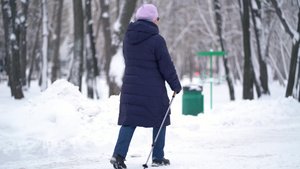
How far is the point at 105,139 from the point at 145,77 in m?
2.43

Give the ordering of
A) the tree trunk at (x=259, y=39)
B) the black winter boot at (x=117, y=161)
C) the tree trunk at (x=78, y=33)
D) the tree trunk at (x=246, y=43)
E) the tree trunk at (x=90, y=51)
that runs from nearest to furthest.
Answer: the black winter boot at (x=117, y=161) < the tree trunk at (x=246, y=43) < the tree trunk at (x=78, y=33) < the tree trunk at (x=259, y=39) < the tree trunk at (x=90, y=51)

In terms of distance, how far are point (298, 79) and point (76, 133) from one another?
10.3m

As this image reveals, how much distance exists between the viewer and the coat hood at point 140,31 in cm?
477

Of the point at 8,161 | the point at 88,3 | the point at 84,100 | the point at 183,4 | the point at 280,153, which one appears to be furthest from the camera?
the point at 183,4

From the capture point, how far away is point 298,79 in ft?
47.7

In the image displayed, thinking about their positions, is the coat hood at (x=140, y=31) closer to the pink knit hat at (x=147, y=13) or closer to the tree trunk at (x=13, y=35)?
the pink knit hat at (x=147, y=13)

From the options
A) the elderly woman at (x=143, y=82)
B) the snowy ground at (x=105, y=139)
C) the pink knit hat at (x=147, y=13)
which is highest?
the pink knit hat at (x=147, y=13)

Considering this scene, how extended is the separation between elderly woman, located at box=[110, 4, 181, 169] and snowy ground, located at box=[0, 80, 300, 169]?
22.5 inches

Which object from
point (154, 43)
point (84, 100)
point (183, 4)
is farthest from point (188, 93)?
point (183, 4)

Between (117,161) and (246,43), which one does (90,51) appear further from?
(117,161)

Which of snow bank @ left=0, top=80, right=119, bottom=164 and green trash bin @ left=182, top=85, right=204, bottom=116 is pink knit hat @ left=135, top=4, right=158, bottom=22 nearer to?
snow bank @ left=0, top=80, right=119, bottom=164

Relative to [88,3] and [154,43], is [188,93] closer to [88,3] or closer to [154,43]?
[154,43]

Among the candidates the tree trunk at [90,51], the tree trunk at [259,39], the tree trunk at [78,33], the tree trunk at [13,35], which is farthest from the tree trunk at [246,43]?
the tree trunk at [13,35]

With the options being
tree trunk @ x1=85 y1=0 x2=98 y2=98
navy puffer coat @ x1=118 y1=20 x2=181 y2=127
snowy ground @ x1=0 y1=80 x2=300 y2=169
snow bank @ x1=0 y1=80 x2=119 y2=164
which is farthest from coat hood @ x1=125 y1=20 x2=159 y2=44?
tree trunk @ x1=85 y1=0 x2=98 y2=98
